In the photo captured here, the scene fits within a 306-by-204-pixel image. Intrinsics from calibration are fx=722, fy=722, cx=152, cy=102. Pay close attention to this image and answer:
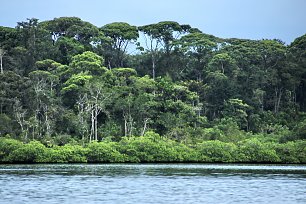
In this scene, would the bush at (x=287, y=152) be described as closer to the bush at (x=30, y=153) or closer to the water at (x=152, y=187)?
the water at (x=152, y=187)

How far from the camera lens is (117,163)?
62688 millimetres

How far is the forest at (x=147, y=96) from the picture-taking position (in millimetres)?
63594

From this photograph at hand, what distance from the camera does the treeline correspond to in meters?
61.4

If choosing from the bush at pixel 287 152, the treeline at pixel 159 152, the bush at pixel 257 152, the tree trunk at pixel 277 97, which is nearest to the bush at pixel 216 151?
the treeline at pixel 159 152

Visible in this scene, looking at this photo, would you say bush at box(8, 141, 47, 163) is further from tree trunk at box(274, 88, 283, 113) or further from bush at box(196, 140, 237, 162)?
tree trunk at box(274, 88, 283, 113)

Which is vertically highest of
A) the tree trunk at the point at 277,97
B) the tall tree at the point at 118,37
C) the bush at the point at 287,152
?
the tall tree at the point at 118,37

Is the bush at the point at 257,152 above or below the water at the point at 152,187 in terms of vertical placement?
above

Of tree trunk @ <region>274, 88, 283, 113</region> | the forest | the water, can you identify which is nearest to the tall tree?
the forest

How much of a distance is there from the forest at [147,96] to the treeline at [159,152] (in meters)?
0.09

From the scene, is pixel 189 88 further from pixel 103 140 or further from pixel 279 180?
pixel 279 180

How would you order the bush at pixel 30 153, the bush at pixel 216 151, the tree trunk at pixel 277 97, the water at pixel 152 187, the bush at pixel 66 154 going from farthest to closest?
the tree trunk at pixel 277 97 < the bush at pixel 216 151 < the bush at pixel 66 154 < the bush at pixel 30 153 < the water at pixel 152 187

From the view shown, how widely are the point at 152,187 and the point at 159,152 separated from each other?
2788 centimetres

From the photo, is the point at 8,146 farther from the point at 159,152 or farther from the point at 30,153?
the point at 159,152

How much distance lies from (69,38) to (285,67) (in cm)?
2504
